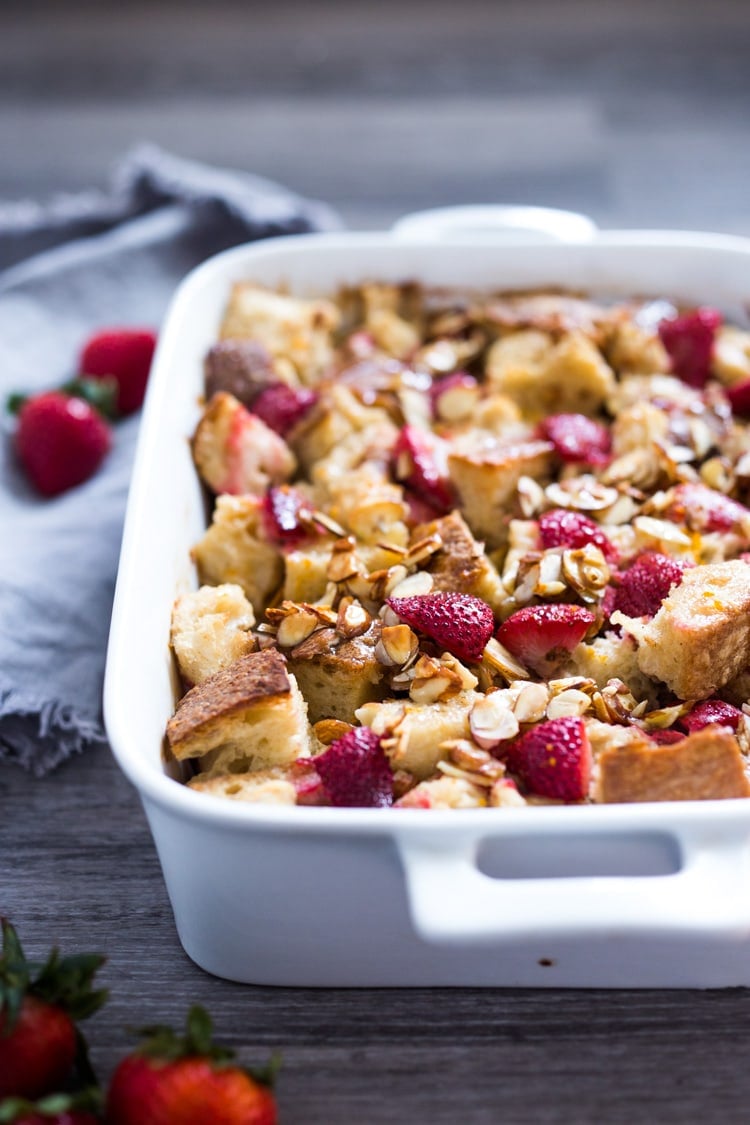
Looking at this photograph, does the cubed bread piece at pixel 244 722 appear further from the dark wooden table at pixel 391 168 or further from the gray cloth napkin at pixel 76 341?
the gray cloth napkin at pixel 76 341

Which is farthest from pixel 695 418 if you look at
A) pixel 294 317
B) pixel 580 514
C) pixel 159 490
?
pixel 159 490

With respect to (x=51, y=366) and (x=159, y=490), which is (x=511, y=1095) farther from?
(x=51, y=366)

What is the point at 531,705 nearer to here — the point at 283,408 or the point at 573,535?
the point at 573,535

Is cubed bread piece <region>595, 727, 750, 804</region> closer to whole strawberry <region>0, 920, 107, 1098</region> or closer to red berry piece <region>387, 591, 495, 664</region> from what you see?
red berry piece <region>387, 591, 495, 664</region>

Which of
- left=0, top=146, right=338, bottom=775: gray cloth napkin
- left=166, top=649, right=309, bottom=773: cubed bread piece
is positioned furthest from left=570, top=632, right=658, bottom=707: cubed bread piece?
left=0, top=146, right=338, bottom=775: gray cloth napkin

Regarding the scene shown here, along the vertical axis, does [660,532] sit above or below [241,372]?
below

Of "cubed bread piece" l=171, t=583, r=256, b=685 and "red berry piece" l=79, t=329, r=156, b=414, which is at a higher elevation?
"cubed bread piece" l=171, t=583, r=256, b=685

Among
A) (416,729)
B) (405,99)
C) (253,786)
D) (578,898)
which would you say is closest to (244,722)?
(253,786)
